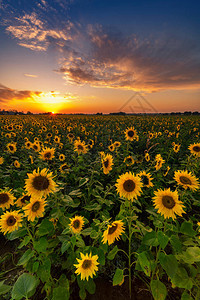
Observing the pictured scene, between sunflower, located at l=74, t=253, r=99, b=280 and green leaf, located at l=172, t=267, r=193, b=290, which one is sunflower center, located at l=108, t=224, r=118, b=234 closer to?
sunflower, located at l=74, t=253, r=99, b=280

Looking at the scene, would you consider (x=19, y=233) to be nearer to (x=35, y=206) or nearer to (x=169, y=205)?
(x=35, y=206)

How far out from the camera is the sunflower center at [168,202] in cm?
178

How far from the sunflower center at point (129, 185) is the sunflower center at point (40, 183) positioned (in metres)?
1.08

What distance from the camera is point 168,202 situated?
1.80 m

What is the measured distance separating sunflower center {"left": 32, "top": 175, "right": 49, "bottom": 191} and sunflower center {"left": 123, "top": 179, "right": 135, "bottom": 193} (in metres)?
1.08

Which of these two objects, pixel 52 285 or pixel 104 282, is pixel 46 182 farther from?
pixel 104 282

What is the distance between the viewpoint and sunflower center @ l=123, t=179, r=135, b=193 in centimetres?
203

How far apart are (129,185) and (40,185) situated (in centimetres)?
122

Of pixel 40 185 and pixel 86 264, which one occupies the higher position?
pixel 40 185

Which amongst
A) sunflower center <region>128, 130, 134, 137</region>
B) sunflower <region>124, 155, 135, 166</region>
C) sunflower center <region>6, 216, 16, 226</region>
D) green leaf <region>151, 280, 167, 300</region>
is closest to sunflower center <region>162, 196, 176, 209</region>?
green leaf <region>151, 280, 167, 300</region>

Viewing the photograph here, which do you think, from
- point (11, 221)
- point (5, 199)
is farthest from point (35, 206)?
point (5, 199)

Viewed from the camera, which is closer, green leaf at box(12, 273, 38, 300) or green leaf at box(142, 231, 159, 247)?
green leaf at box(12, 273, 38, 300)

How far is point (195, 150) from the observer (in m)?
4.15

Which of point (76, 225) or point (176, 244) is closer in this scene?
point (176, 244)
